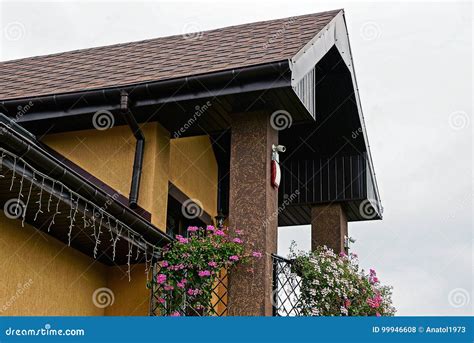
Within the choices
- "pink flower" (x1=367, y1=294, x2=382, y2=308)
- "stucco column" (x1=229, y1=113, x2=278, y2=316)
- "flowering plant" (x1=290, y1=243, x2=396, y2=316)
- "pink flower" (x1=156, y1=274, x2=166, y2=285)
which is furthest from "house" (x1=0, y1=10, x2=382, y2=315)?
"pink flower" (x1=367, y1=294, x2=382, y2=308)

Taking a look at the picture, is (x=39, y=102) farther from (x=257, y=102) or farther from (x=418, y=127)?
(x=418, y=127)

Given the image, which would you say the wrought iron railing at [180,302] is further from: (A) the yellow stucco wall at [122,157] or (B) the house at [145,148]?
(A) the yellow stucco wall at [122,157]

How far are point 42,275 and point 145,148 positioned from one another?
2.18 meters

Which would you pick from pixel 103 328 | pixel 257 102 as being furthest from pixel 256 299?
pixel 103 328

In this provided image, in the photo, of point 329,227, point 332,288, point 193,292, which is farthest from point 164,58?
point 329,227

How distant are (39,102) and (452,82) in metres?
9.07

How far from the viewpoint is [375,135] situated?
1388 centimetres

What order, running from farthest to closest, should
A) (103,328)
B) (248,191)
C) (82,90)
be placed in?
(82,90) < (248,191) < (103,328)

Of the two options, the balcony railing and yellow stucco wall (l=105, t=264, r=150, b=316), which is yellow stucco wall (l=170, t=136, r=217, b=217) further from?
the balcony railing

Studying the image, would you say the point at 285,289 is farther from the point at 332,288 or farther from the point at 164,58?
the point at 164,58

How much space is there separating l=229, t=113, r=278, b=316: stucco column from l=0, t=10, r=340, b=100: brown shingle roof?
32.4 inches

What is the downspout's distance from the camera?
28.7ft

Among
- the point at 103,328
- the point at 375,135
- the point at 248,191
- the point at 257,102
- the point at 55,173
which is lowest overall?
the point at 103,328

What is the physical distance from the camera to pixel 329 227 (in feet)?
39.3
